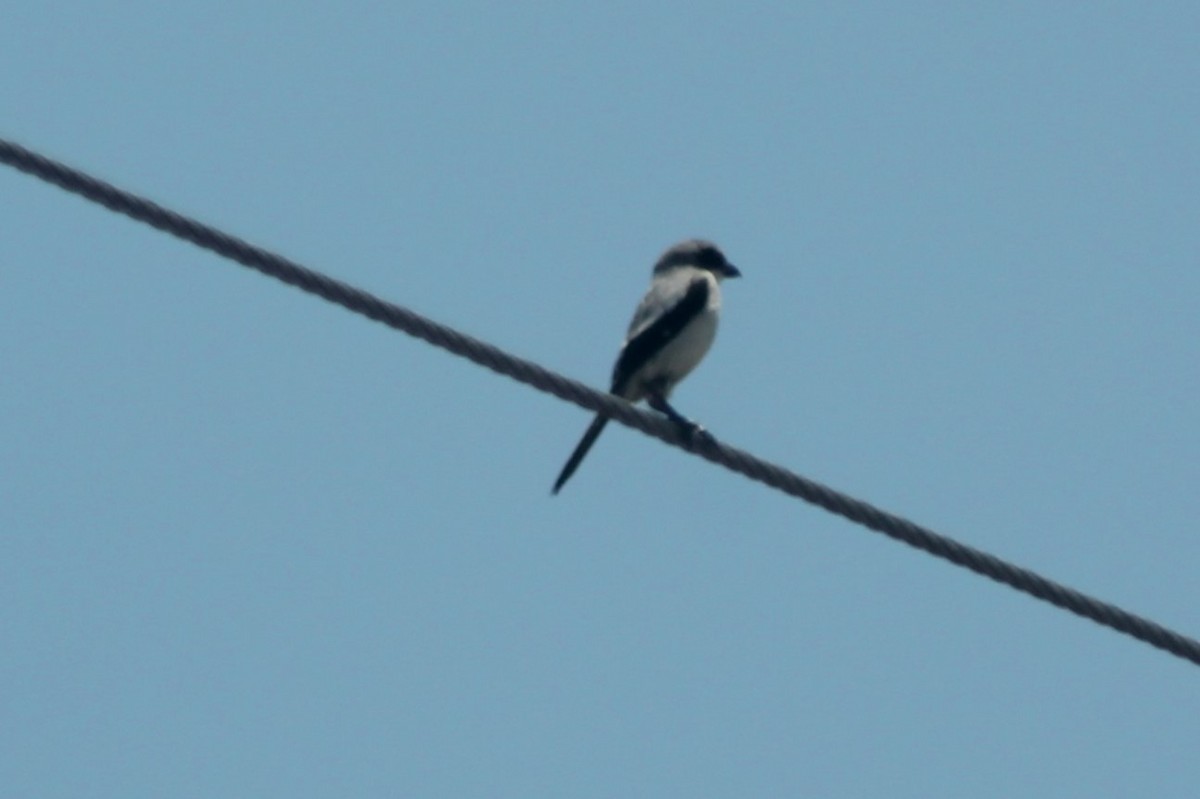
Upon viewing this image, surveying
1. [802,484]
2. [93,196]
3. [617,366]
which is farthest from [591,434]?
[93,196]

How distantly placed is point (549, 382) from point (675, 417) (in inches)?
116

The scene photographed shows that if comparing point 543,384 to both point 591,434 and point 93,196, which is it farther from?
point 591,434

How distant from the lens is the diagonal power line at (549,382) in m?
6.57

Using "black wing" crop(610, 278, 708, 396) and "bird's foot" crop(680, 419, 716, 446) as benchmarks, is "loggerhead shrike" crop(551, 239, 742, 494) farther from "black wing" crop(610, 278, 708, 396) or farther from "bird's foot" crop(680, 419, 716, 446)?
"bird's foot" crop(680, 419, 716, 446)

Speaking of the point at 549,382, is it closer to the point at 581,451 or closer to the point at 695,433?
the point at 695,433

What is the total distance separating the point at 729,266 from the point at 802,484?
5381 millimetres

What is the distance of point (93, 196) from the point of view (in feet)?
21.4

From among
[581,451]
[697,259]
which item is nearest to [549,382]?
[581,451]

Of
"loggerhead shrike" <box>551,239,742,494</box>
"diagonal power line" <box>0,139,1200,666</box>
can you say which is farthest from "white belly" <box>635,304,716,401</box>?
"diagonal power line" <box>0,139,1200,666</box>

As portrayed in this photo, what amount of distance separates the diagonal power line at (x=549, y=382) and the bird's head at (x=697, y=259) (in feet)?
15.2

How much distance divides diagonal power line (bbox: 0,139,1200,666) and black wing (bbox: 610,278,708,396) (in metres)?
3.19

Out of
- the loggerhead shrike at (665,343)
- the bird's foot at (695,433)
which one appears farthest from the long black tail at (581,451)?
the bird's foot at (695,433)

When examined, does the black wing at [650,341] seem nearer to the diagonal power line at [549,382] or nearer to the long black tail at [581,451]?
the long black tail at [581,451]

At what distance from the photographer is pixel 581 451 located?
11047 millimetres
